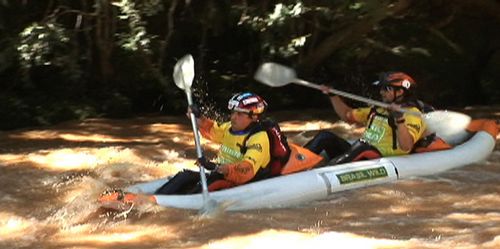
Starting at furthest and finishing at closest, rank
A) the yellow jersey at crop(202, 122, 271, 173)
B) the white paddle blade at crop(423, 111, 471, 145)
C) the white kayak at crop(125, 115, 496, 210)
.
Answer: the white paddle blade at crop(423, 111, 471, 145) < the yellow jersey at crop(202, 122, 271, 173) < the white kayak at crop(125, 115, 496, 210)

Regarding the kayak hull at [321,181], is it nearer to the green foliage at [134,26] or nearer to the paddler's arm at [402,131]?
the paddler's arm at [402,131]

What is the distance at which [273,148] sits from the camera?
5.62 m

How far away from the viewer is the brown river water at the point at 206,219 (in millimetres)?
4566

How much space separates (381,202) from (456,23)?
7.09 m

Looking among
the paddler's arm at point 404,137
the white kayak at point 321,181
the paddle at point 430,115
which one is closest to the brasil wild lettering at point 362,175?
the white kayak at point 321,181

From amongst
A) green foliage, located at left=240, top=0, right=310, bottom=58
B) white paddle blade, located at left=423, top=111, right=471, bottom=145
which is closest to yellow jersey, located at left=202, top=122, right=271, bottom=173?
white paddle blade, located at left=423, top=111, right=471, bottom=145

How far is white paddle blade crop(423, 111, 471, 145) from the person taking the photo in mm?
7132

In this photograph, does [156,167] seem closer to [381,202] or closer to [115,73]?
[381,202]

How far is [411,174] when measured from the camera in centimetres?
627

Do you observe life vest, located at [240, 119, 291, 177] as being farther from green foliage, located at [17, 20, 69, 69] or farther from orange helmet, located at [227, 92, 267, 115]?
green foliage, located at [17, 20, 69, 69]

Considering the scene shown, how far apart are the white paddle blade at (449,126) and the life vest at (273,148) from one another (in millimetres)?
1956

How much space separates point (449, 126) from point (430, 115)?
0.51 m

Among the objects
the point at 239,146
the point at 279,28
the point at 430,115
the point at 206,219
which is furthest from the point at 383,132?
the point at 279,28

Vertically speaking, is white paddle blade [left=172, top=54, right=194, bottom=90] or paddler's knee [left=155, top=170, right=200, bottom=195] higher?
white paddle blade [left=172, top=54, right=194, bottom=90]
